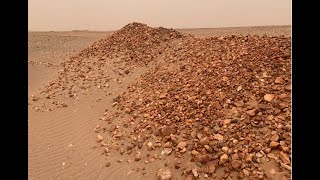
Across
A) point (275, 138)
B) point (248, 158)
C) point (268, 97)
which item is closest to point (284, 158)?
point (275, 138)

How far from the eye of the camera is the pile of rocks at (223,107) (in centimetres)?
461

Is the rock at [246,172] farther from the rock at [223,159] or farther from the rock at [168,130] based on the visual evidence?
the rock at [168,130]

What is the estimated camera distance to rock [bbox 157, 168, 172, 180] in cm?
465

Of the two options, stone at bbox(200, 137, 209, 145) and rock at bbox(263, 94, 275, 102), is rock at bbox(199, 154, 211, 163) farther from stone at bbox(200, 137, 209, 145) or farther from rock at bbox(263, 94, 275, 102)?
rock at bbox(263, 94, 275, 102)

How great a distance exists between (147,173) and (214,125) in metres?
1.44

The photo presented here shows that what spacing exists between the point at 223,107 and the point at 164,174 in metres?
1.80

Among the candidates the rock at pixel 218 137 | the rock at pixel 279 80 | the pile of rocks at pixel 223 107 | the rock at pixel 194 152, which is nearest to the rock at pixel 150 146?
the pile of rocks at pixel 223 107

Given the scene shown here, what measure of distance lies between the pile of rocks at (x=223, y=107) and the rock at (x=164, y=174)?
381 millimetres

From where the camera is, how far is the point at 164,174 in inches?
186

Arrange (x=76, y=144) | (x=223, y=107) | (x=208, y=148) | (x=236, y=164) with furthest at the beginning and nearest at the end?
1. (x=76, y=144)
2. (x=223, y=107)
3. (x=208, y=148)
4. (x=236, y=164)

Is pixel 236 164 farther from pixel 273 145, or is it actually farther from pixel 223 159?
pixel 273 145

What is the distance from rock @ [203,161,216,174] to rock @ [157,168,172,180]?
21.6 inches

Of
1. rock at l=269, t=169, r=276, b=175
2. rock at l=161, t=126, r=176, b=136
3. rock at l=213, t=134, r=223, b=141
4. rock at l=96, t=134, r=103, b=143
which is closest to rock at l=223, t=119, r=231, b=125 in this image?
rock at l=213, t=134, r=223, b=141
